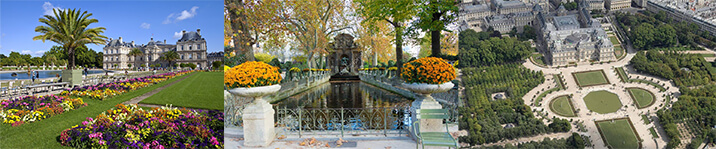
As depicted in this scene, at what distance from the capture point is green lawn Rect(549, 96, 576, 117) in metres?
5.25

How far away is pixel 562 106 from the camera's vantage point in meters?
5.27

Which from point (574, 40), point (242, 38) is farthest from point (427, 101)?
point (242, 38)

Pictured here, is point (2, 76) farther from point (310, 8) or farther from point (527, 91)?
point (527, 91)

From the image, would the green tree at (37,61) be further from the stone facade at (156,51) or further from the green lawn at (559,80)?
the green lawn at (559,80)

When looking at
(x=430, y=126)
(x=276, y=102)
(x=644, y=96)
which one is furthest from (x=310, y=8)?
(x=644, y=96)

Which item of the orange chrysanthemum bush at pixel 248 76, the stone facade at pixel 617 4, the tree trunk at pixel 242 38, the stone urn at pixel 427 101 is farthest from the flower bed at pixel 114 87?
the stone facade at pixel 617 4

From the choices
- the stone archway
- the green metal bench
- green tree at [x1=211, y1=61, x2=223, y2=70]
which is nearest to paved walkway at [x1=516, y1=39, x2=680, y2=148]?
the green metal bench

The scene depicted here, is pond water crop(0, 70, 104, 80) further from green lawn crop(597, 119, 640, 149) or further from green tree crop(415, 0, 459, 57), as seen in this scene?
green lawn crop(597, 119, 640, 149)

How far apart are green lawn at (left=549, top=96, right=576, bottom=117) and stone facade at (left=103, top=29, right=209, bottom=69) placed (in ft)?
16.4

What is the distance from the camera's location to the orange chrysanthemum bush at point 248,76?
4.45 metres

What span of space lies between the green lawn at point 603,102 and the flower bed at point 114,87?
578 cm

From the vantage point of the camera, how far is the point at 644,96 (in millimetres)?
5160

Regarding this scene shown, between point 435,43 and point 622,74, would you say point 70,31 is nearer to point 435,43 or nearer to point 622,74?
point 435,43

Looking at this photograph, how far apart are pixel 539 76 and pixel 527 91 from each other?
269mm
